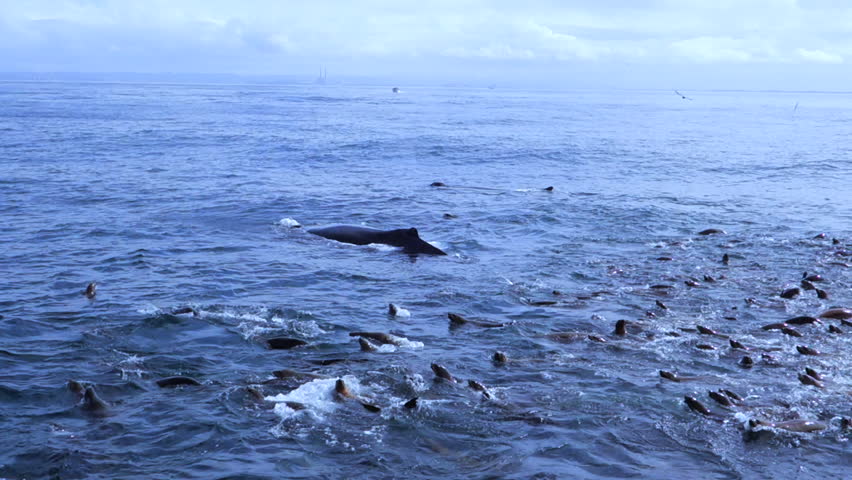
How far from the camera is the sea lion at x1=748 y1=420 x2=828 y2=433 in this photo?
33.1 feet

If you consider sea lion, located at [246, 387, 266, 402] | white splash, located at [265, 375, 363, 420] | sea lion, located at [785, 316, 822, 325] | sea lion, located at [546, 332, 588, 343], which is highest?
sea lion, located at [785, 316, 822, 325]

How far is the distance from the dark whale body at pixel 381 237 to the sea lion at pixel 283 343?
7606 mm

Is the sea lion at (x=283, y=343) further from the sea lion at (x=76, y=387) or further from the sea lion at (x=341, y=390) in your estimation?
the sea lion at (x=76, y=387)

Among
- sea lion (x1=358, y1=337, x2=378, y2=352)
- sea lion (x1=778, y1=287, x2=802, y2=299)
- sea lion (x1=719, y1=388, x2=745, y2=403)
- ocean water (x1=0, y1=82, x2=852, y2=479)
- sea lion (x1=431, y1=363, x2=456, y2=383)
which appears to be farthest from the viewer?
sea lion (x1=778, y1=287, x2=802, y2=299)

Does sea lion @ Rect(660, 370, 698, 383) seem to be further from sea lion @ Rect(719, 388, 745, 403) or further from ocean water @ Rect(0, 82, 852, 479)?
sea lion @ Rect(719, 388, 745, 403)

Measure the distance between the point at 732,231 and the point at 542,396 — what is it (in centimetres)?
1502

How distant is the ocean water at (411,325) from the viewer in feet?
31.3

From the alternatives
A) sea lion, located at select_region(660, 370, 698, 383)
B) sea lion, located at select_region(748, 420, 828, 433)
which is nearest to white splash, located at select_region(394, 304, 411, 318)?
sea lion, located at select_region(660, 370, 698, 383)

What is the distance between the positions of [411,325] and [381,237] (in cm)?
717

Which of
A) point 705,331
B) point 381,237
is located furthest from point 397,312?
point 381,237

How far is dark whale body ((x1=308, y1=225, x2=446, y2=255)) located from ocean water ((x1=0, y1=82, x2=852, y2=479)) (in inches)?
20.4

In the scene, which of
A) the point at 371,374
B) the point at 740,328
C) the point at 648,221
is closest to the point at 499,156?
the point at 648,221

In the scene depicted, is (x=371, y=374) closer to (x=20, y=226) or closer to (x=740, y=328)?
(x=740, y=328)

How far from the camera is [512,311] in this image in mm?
15477
